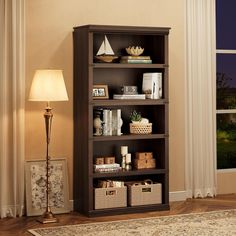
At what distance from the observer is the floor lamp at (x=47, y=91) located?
6.18 m

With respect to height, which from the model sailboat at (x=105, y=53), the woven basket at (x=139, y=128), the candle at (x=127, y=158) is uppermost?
the model sailboat at (x=105, y=53)

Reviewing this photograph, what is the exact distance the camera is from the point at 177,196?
24.1 ft

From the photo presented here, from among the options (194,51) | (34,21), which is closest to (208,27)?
(194,51)

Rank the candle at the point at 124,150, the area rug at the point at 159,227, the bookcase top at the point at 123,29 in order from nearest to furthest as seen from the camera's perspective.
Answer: the area rug at the point at 159,227, the bookcase top at the point at 123,29, the candle at the point at 124,150

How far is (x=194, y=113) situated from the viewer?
7.43m

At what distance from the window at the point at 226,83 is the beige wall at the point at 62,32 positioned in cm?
86

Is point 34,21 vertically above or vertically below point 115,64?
above

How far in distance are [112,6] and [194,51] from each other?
43.6 inches

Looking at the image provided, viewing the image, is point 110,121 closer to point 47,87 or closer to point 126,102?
point 126,102

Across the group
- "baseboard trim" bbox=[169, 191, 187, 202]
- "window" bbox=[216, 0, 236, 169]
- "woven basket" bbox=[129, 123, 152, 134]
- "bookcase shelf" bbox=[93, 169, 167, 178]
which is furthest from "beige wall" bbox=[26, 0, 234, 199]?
"baseboard trim" bbox=[169, 191, 187, 202]

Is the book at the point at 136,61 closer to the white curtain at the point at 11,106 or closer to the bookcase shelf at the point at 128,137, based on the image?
the bookcase shelf at the point at 128,137

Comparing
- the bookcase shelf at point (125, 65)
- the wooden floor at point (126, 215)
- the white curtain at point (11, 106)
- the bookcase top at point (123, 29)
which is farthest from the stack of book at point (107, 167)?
the bookcase top at point (123, 29)

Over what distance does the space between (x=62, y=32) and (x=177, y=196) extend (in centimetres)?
224

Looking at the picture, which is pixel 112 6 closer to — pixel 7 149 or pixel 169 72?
pixel 169 72
